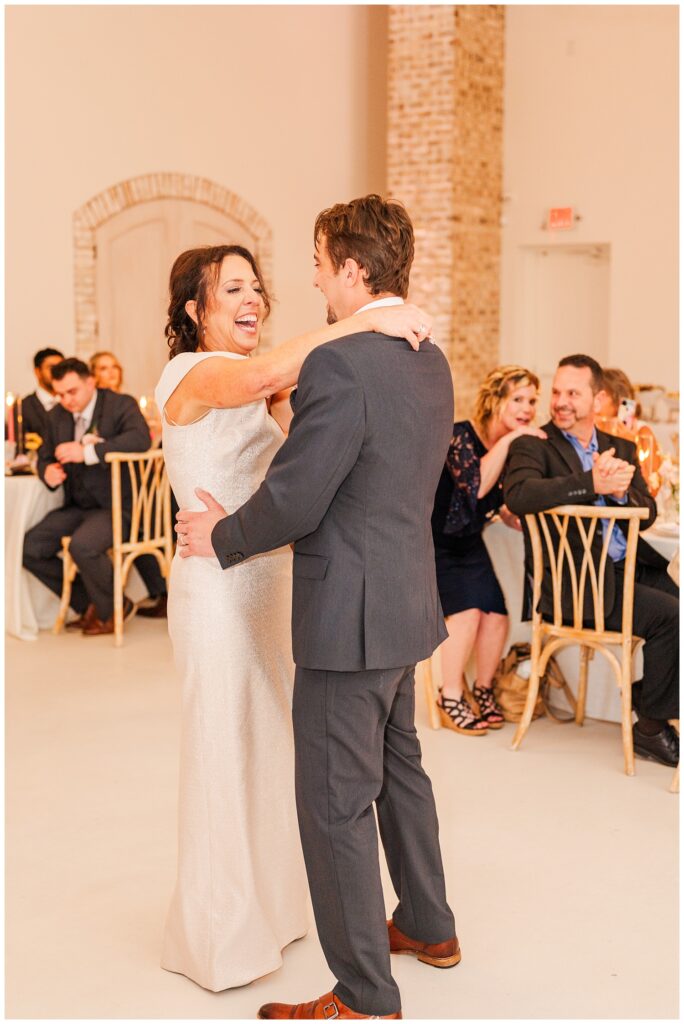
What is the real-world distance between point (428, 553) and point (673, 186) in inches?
373

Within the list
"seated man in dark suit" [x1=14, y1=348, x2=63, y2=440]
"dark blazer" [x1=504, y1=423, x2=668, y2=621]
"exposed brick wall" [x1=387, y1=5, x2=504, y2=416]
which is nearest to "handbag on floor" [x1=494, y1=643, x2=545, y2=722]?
"dark blazer" [x1=504, y1=423, x2=668, y2=621]

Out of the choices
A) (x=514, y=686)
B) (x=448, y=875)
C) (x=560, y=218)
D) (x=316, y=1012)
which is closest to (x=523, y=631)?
(x=514, y=686)

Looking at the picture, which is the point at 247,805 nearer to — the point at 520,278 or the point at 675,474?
the point at 675,474

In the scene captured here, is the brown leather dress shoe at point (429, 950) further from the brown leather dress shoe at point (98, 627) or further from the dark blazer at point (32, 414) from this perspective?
the dark blazer at point (32, 414)

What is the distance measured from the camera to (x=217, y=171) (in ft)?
32.7

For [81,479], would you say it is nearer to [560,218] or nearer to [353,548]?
[353,548]

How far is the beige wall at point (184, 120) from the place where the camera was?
334 inches

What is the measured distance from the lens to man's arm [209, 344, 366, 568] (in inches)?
80.3

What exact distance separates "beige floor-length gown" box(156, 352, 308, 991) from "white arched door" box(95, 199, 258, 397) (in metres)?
6.96

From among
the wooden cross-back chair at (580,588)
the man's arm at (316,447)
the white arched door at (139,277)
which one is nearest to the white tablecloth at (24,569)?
the wooden cross-back chair at (580,588)

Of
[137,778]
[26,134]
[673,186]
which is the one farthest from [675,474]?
[673,186]

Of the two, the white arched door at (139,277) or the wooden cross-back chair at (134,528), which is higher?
the white arched door at (139,277)

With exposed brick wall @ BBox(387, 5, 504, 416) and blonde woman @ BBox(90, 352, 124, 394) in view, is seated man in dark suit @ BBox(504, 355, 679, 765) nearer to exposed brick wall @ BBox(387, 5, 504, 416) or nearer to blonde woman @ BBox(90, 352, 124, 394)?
blonde woman @ BBox(90, 352, 124, 394)

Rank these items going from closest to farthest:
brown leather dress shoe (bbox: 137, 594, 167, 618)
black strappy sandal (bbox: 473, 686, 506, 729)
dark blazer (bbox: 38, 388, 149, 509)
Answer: black strappy sandal (bbox: 473, 686, 506, 729) < dark blazer (bbox: 38, 388, 149, 509) < brown leather dress shoe (bbox: 137, 594, 167, 618)
